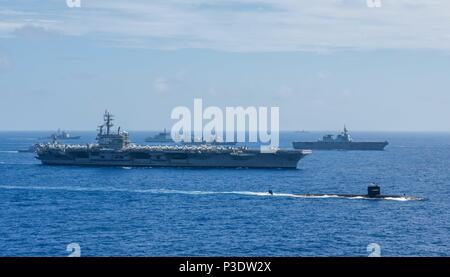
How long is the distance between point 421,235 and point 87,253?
21467 millimetres

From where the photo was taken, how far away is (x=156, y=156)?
9694 cm

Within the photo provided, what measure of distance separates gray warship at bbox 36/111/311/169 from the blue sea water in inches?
339

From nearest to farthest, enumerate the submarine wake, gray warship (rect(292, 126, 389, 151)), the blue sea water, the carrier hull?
the blue sea water, the submarine wake, the carrier hull, gray warship (rect(292, 126, 389, 151))

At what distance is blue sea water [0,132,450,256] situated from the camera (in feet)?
117

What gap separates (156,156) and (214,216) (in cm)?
5062

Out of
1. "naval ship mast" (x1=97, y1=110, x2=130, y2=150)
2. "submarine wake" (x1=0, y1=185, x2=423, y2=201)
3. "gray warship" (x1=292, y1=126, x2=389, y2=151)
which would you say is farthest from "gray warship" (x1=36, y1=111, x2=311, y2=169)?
"gray warship" (x1=292, y1=126, x2=389, y2=151)

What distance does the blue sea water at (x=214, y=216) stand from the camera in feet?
117

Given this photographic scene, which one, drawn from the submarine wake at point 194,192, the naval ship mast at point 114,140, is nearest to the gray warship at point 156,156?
the naval ship mast at point 114,140

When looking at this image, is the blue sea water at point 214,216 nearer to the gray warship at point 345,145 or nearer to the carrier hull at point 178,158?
the carrier hull at point 178,158

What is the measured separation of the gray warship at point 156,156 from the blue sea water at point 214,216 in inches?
339

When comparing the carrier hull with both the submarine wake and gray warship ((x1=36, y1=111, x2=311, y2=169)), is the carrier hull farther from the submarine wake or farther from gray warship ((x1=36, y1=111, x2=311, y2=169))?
the submarine wake

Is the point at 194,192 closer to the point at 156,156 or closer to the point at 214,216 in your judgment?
the point at 214,216

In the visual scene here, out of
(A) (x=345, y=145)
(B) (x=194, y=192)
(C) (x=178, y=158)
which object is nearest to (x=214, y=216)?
(B) (x=194, y=192)
